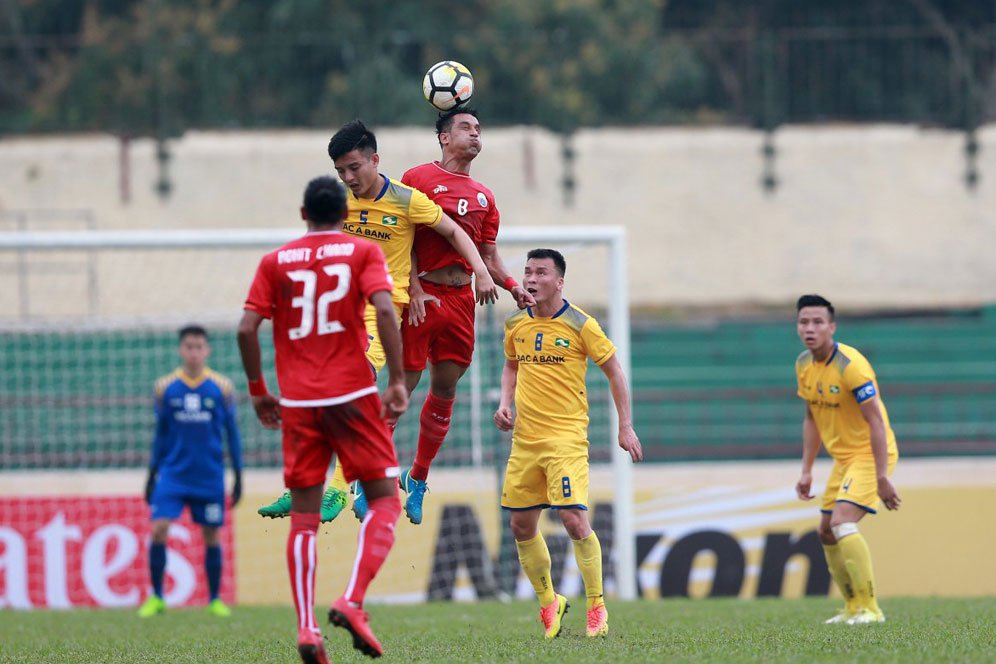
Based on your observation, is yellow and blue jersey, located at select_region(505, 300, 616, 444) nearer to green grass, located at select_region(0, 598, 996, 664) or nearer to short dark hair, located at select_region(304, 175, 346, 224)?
green grass, located at select_region(0, 598, 996, 664)

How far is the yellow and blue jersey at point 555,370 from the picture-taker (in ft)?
29.7

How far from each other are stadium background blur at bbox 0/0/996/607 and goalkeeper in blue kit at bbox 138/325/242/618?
15.4 ft

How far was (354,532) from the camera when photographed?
15.1 metres

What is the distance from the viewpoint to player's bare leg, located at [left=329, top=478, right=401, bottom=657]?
6.38m

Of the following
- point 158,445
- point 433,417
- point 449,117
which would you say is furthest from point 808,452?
point 158,445

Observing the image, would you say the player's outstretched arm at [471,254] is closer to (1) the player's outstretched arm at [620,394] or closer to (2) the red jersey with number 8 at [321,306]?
(1) the player's outstretched arm at [620,394]

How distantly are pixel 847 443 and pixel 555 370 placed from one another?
101 inches

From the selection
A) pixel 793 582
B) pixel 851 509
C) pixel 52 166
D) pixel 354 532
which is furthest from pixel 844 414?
pixel 52 166

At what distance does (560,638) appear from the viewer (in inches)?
343

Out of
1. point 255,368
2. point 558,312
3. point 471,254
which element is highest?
point 471,254

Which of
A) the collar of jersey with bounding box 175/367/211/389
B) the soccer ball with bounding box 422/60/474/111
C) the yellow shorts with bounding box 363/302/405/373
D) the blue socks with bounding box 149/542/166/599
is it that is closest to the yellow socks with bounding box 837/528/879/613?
the yellow shorts with bounding box 363/302/405/373

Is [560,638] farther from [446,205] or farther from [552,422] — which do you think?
[446,205]

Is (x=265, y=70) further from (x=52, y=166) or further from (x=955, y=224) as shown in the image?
(x=955, y=224)

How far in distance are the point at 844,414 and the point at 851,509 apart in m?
0.69
